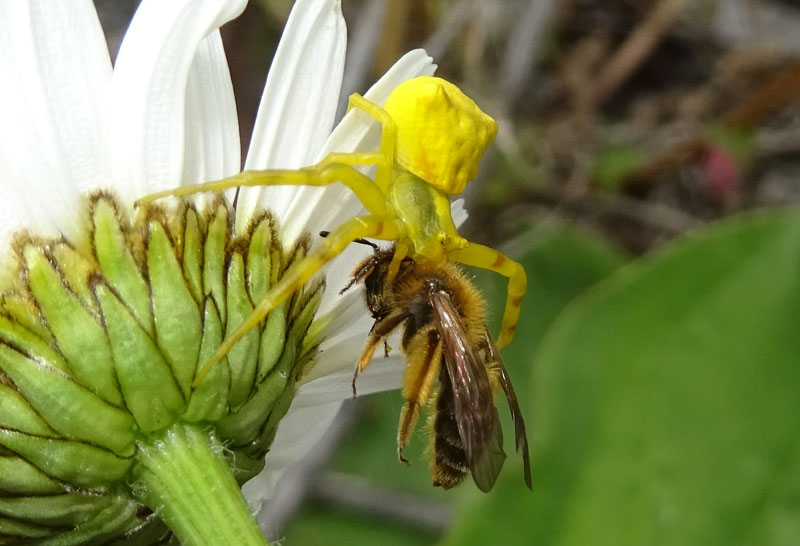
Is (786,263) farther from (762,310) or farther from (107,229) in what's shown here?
(107,229)

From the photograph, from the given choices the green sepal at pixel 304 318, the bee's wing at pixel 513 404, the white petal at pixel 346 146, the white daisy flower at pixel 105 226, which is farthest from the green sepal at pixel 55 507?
the bee's wing at pixel 513 404

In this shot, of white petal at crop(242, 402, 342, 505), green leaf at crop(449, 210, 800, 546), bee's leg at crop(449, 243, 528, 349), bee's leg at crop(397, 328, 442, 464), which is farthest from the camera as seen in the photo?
green leaf at crop(449, 210, 800, 546)

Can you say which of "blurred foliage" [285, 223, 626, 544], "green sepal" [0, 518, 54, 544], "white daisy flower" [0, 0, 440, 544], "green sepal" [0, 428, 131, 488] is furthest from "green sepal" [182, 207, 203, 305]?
"blurred foliage" [285, 223, 626, 544]

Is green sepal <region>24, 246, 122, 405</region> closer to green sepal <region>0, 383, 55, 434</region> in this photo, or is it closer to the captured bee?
green sepal <region>0, 383, 55, 434</region>

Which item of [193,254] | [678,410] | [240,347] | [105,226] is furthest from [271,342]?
[678,410]

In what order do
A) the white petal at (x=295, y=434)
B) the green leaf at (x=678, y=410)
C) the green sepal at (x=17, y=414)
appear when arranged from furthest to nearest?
the green leaf at (x=678, y=410) < the white petal at (x=295, y=434) < the green sepal at (x=17, y=414)

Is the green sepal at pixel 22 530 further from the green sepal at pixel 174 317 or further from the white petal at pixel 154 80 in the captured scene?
the white petal at pixel 154 80
